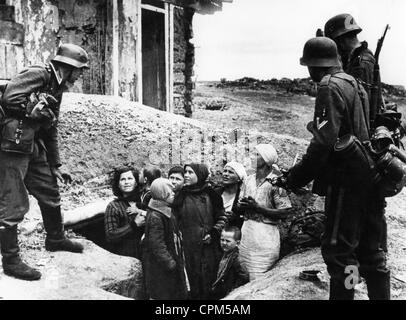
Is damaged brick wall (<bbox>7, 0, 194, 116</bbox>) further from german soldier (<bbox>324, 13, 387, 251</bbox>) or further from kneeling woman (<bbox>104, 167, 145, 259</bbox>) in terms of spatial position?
german soldier (<bbox>324, 13, 387, 251</bbox>)

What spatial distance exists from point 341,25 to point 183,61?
18.7ft

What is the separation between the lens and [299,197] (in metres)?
5.62

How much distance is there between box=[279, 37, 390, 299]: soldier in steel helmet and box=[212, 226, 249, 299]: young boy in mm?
1208

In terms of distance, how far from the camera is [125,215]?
16.0 feet

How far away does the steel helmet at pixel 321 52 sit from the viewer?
3430mm

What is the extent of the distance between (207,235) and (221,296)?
0.56 m

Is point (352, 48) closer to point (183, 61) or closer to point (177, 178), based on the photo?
point (177, 178)

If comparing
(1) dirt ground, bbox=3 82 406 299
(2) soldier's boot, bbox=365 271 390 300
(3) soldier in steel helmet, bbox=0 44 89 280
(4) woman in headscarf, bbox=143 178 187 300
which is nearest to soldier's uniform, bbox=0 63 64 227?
(3) soldier in steel helmet, bbox=0 44 89 280

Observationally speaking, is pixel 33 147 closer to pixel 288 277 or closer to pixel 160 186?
pixel 160 186

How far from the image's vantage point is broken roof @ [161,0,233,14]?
927 cm

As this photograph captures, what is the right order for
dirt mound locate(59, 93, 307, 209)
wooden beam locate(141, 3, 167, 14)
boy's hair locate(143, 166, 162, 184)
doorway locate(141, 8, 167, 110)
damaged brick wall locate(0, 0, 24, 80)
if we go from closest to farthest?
boy's hair locate(143, 166, 162, 184) < dirt mound locate(59, 93, 307, 209) < damaged brick wall locate(0, 0, 24, 80) < wooden beam locate(141, 3, 167, 14) < doorway locate(141, 8, 167, 110)

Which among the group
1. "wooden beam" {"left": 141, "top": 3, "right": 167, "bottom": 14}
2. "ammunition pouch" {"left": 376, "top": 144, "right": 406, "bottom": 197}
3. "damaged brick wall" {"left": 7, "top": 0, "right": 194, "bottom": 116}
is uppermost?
"wooden beam" {"left": 141, "top": 3, "right": 167, "bottom": 14}

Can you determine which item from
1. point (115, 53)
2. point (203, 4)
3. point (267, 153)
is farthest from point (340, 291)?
point (203, 4)
